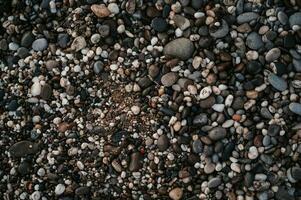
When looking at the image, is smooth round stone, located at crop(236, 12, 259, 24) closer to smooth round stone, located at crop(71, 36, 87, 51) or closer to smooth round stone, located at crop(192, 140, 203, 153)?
smooth round stone, located at crop(192, 140, 203, 153)

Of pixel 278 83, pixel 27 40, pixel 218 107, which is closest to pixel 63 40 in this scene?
pixel 27 40

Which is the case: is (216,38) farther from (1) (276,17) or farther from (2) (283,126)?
(2) (283,126)

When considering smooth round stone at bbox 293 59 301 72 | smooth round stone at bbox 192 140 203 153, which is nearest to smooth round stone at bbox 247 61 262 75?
smooth round stone at bbox 293 59 301 72

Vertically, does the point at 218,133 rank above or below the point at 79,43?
below

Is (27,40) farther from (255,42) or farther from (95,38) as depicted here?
(255,42)

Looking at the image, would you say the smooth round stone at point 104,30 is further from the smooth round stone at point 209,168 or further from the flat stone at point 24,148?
the smooth round stone at point 209,168

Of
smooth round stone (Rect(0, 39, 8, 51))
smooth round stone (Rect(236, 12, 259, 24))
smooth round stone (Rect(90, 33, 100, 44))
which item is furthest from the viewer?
smooth round stone (Rect(0, 39, 8, 51))

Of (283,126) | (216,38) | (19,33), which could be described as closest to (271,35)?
(216,38)
